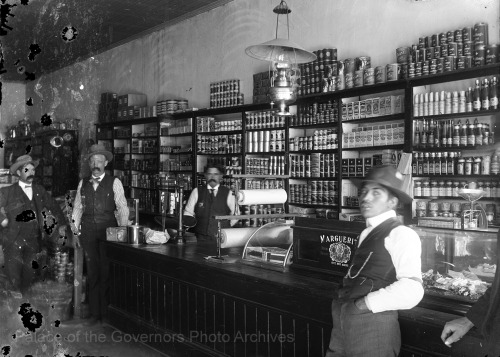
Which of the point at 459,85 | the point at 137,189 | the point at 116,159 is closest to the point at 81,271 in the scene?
the point at 459,85

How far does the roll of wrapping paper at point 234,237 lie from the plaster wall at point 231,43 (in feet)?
4.95

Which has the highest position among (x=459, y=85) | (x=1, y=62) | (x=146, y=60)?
(x=146, y=60)

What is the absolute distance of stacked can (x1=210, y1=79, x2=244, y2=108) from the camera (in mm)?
7973

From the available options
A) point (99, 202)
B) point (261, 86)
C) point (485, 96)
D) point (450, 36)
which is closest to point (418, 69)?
point (450, 36)

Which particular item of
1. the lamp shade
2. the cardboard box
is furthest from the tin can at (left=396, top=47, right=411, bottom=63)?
the cardboard box

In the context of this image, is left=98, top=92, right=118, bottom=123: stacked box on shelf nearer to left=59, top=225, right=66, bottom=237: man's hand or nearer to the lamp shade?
left=59, top=225, right=66, bottom=237: man's hand

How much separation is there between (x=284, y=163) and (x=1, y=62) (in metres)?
5.31

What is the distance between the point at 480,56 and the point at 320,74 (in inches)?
80.0

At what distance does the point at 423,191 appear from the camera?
559 cm

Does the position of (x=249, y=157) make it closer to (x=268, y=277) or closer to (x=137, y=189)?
(x=137, y=189)

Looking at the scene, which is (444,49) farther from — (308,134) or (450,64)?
(308,134)

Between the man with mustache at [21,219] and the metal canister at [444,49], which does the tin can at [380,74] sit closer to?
the metal canister at [444,49]

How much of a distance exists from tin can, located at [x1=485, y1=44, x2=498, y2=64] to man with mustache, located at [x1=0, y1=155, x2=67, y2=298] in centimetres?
402

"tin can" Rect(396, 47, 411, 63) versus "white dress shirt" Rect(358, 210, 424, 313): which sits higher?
"tin can" Rect(396, 47, 411, 63)
